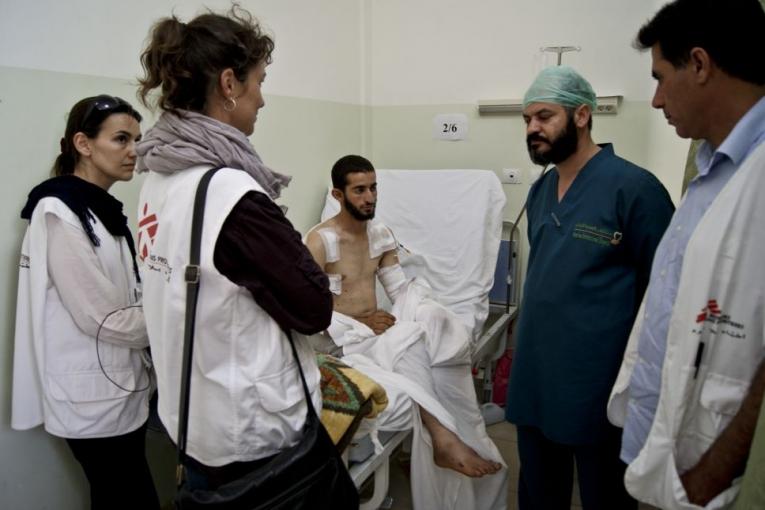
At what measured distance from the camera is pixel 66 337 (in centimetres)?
149

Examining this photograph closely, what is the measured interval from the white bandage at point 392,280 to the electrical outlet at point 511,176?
1219 mm

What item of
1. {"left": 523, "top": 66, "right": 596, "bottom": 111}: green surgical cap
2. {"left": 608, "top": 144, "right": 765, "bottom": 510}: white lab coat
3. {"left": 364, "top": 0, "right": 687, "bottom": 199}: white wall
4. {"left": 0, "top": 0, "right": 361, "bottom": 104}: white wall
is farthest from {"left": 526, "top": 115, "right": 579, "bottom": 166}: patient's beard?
{"left": 0, "top": 0, "right": 361, "bottom": 104}: white wall

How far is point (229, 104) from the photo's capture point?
110cm

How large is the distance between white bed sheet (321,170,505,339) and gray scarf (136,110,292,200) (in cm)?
206

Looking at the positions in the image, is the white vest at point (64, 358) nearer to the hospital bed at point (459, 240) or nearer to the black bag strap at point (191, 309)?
the black bag strap at point (191, 309)

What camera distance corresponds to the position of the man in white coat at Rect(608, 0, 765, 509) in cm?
86

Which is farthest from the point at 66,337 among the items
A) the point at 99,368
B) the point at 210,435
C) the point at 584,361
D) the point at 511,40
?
the point at 511,40

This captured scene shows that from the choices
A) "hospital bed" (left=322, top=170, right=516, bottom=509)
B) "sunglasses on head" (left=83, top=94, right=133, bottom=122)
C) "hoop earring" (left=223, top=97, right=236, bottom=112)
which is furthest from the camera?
"hospital bed" (left=322, top=170, right=516, bottom=509)

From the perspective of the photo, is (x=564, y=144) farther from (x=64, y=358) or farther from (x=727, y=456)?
(x=64, y=358)

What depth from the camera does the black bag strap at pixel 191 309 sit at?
0.98 metres

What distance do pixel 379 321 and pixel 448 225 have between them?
1.04 m

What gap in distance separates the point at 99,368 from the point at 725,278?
154 cm

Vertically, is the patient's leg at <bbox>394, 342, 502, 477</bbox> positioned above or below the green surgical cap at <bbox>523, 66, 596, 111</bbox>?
below

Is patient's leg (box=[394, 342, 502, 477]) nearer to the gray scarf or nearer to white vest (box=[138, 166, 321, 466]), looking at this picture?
white vest (box=[138, 166, 321, 466])
